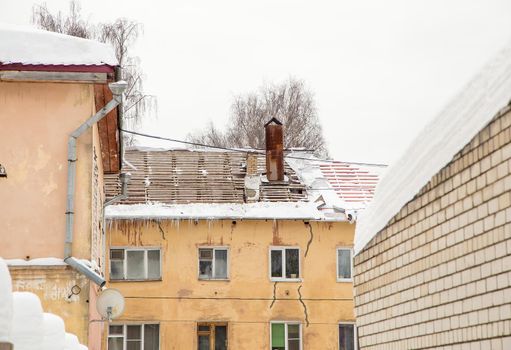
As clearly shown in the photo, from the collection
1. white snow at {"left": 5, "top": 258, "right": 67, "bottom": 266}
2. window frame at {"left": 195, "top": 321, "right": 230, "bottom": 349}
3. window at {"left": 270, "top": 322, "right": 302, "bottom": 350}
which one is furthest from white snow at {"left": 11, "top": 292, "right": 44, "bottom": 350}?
window at {"left": 270, "top": 322, "right": 302, "bottom": 350}

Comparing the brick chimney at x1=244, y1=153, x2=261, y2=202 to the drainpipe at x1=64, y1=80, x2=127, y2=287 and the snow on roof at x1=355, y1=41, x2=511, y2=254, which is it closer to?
Result: the drainpipe at x1=64, y1=80, x2=127, y2=287

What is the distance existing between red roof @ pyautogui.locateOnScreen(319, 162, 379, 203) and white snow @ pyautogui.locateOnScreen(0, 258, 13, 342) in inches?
1055

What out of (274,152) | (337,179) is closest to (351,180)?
(337,179)

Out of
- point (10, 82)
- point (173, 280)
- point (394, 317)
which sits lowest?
point (394, 317)

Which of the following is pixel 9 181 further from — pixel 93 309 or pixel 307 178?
pixel 307 178

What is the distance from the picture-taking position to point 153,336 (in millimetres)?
30625

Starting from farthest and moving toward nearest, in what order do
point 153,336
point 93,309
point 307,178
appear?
point 307,178
point 153,336
point 93,309

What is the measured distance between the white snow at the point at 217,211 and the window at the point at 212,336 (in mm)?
3121

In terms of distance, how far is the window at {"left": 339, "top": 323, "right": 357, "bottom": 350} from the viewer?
30969 millimetres

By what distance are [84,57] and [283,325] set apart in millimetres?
16259

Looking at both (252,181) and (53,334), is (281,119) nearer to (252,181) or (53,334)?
(252,181)

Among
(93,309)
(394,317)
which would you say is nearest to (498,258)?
(394,317)

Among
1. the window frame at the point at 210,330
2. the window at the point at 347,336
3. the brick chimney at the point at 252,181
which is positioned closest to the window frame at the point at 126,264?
the window frame at the point at 210,330

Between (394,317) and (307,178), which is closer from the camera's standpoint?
(394,317)
